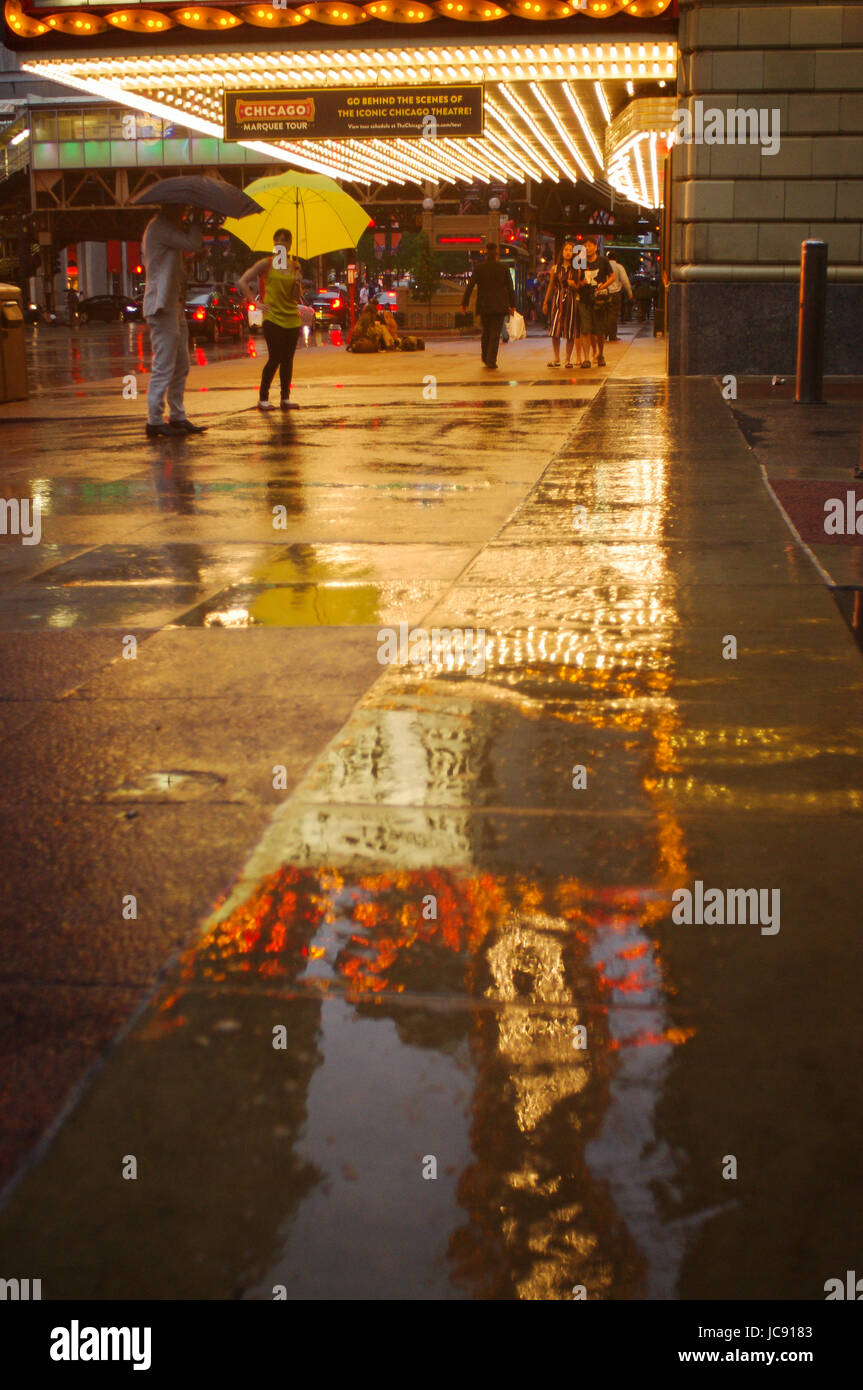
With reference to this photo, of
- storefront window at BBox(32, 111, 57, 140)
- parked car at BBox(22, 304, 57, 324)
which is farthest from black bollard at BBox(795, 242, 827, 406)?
storefront window at BBox(32, 111, 57, 140)

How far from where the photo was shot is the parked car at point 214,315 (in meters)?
47.3

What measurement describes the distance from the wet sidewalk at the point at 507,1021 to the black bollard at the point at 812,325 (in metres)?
9.89

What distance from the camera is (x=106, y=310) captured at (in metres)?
73.7

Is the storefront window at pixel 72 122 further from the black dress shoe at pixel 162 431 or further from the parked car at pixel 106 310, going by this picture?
the black dress shoe at pixel 162 431

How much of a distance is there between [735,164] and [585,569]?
12749 mm

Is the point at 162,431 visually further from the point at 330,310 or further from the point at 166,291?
the point at 330,310

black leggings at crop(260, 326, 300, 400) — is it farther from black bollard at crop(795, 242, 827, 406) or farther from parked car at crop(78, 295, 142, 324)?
parked car at crop(78, 295, 142, 324)

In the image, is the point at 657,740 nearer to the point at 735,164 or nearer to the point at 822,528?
the point at 822,528

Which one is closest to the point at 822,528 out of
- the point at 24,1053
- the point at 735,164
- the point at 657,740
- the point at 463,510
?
the point at 463,510

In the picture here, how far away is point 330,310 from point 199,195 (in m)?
58.7

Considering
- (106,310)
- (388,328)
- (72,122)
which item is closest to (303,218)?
(388,328)

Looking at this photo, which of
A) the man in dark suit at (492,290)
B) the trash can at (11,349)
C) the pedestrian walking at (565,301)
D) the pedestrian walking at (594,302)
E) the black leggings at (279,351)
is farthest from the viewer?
the pedestrian walking at (565,301)

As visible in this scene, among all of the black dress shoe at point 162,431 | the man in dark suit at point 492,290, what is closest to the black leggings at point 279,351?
the black dress shoe at point 162,431

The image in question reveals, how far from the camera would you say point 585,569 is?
6.67 metres
